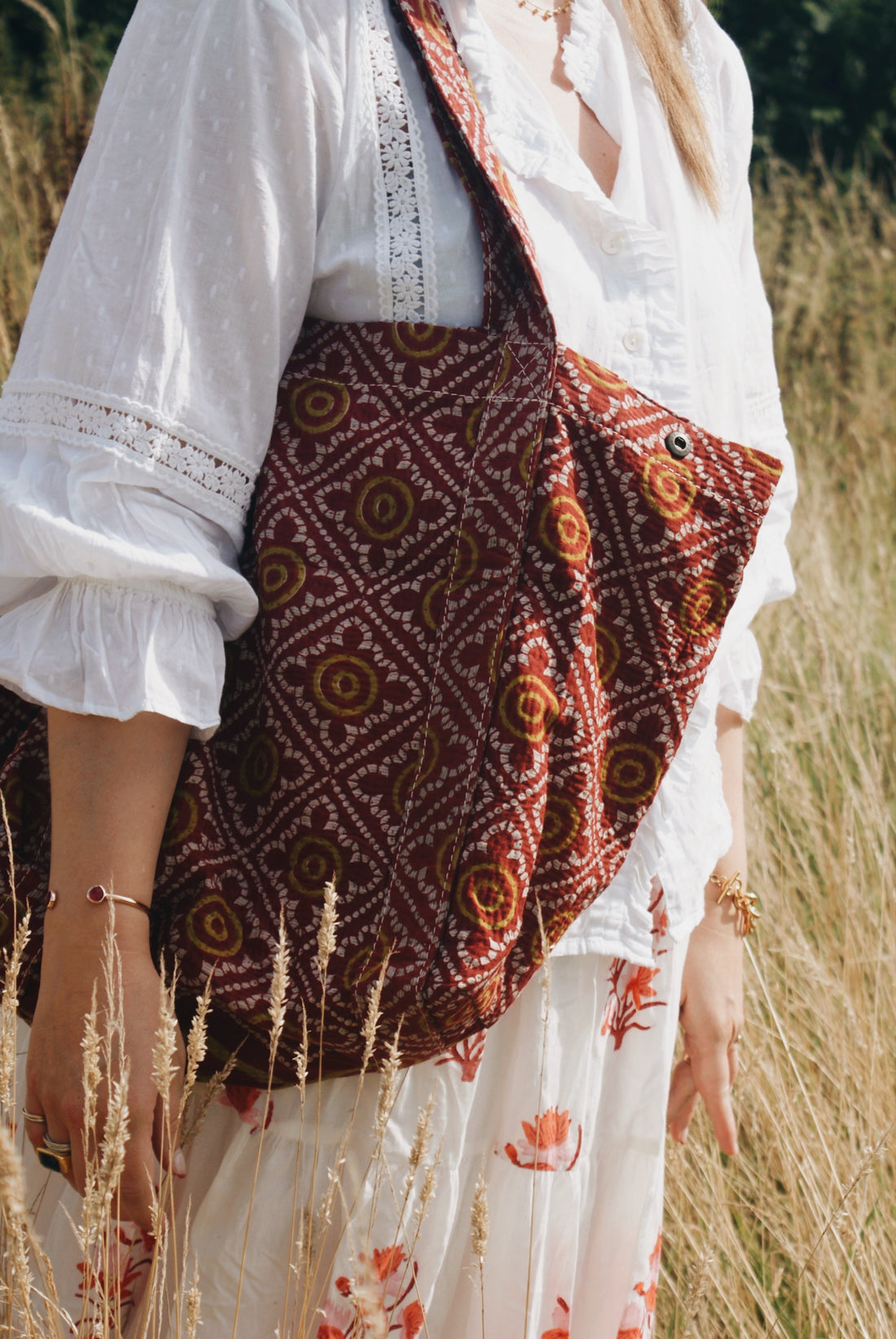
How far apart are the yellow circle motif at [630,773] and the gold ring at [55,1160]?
49 cm

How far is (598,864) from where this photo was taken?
0.95 metres

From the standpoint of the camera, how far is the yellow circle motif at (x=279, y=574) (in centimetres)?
88

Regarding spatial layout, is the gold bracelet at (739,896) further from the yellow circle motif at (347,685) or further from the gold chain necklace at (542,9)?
the gold chain necklace at (542,9)

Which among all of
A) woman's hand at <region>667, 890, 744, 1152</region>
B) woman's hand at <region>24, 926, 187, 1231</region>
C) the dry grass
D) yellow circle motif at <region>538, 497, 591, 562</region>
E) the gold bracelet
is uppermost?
yellow circle motif at <region>538, 497, 591, 562</region>

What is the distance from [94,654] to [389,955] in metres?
0.30

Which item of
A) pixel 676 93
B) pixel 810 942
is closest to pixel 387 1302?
pixel 676 93

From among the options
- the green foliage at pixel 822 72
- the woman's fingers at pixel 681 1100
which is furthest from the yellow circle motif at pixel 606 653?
the green foliage at pixel 822 72

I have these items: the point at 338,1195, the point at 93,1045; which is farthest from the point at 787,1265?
the point at 93,1045

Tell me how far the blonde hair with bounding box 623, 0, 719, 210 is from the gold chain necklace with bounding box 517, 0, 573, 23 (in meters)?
0.07

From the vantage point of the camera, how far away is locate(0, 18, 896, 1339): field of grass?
1.51 m

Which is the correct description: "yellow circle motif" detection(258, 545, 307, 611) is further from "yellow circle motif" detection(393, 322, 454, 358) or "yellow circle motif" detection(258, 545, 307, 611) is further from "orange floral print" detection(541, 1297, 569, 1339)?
"orange floral print" detection(541, 1297, 569, 1339)

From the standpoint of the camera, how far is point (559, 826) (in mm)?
910

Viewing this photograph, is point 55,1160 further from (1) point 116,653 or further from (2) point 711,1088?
(2) point 711,1088

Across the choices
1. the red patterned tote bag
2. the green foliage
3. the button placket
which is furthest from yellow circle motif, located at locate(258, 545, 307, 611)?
the green foliage
